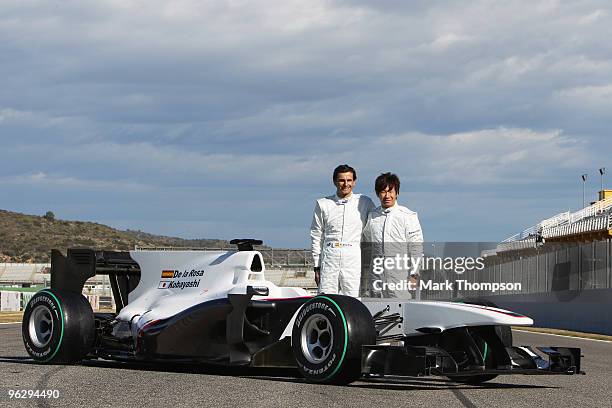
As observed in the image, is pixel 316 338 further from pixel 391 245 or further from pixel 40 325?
pixel 40 325

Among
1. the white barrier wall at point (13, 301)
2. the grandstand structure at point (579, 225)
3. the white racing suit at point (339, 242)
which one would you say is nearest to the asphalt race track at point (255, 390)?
the white racing suit at point (339, 242)

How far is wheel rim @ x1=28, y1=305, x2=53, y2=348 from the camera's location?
11.4 meters

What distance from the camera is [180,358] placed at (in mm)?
10492

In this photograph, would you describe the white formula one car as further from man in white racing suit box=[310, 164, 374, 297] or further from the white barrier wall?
the white barrier wall

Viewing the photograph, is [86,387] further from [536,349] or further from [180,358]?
[536,349]

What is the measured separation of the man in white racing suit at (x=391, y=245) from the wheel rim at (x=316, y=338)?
138cm

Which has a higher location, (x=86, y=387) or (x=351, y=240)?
(x=351, y=240)

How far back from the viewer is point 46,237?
10912 cm


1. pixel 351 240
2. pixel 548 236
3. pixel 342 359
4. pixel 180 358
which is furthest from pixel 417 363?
pixel 548 236

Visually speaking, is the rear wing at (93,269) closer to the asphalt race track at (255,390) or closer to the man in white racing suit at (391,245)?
the asphalt race track at (255,390)

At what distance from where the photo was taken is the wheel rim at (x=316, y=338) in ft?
30.0

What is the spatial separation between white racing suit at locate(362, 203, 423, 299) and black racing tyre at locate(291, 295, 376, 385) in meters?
1.36

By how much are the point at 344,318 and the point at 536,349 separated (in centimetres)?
197

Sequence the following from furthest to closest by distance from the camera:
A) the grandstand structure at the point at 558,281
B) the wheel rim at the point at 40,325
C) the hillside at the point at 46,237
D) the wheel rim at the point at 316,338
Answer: the hillside at the point at 46,237 < the grandstand structure at the point at 558,281 < the wheel rim at the point at 40,325 < the wheel rim at the point at 316,338
